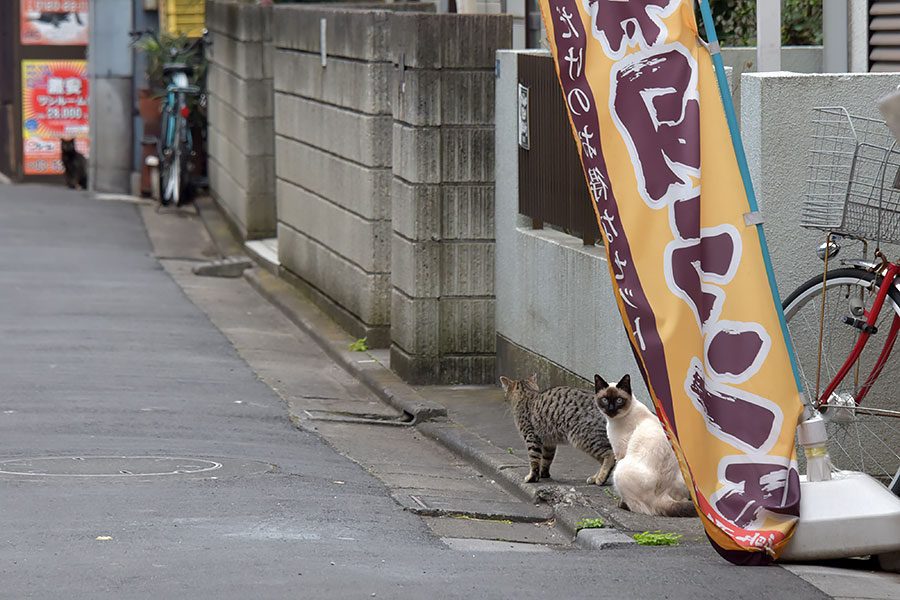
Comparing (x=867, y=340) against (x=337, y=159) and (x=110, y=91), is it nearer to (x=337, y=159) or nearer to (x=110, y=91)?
(x=337, y=159)

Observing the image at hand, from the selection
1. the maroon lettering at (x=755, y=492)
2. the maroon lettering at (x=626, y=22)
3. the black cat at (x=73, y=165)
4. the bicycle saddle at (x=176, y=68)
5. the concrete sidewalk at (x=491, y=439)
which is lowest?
the concrete sidewalk at (x=491, y=439)

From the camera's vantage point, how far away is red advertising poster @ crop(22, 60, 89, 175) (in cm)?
2617

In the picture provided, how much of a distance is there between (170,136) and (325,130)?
380 inches

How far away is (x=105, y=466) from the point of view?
7844mm

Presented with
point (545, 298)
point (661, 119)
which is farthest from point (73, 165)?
point (661, 119)

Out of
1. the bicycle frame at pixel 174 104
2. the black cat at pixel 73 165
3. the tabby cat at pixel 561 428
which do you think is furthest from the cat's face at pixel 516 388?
the black cat at pixel 73 165

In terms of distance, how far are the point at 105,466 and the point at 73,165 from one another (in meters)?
18.5

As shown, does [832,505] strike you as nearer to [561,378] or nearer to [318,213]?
[561,378]

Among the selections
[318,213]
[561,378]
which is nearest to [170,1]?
[318,213]

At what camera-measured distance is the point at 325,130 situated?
13273 mm

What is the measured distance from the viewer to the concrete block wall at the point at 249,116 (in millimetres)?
17469

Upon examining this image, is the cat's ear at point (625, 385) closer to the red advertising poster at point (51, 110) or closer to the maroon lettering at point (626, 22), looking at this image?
the maroon lettering at point (626, 22)

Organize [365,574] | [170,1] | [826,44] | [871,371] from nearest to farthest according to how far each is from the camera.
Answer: [365,574]
[871,371]
[826,44]
[170,1]

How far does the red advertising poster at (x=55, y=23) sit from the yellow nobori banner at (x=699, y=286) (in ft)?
71.2
